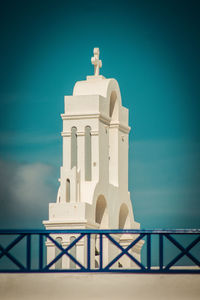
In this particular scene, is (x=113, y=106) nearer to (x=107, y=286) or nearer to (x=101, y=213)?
(x=101, y=213)

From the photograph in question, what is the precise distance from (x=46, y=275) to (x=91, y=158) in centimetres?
1043

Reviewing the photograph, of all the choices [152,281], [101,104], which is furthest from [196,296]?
[101,104]

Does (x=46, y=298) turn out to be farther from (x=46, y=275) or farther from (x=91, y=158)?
(x=91, y=158)

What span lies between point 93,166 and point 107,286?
10568 millimetres

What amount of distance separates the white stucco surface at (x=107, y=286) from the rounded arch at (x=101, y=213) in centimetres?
1059

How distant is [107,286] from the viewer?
21.9 m

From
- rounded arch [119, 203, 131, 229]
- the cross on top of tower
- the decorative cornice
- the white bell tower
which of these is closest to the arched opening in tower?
the white bell tower

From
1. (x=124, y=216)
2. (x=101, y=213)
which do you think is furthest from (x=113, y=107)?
(x=124, y=216)

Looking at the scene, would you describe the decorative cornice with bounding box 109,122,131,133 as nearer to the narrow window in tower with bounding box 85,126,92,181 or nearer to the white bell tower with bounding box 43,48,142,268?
the white bell tower with bounding box 43,48,142,268

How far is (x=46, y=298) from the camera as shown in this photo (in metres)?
22.1

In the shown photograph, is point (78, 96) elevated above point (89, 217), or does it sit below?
above

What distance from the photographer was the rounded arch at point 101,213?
3266cm

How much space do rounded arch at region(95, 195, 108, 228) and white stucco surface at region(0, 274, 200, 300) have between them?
1059 centimetres

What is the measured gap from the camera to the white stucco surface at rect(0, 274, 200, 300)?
21766 mm
